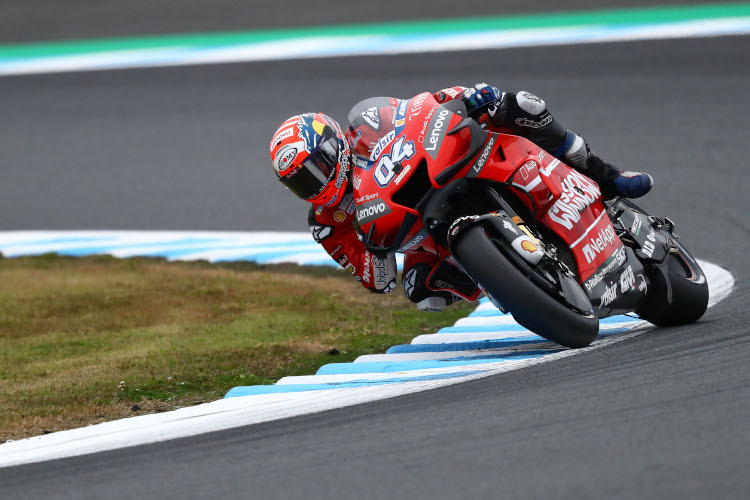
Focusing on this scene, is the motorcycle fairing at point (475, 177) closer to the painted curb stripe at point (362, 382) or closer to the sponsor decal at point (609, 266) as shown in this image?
the sponsor decal at point (609, 266)

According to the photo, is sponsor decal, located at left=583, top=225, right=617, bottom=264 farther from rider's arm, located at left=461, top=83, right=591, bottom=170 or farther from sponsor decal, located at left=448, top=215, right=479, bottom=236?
sponsor decal, located at left=448, top=215, right=479, bottom=236

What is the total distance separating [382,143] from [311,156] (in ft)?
1.29

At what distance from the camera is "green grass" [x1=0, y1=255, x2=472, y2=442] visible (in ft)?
18.7

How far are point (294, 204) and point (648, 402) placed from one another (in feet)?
23.4

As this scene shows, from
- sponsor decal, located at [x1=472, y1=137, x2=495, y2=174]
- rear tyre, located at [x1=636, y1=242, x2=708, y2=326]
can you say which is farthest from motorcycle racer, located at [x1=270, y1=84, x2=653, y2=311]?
rear tyre, located at [x1=636, y1=242, x2=708, y2=326]

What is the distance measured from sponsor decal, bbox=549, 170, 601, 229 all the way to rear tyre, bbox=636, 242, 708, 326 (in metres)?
0.58

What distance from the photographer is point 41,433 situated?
5.09m

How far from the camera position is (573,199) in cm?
520

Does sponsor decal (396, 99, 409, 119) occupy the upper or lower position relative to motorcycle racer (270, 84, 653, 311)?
upper

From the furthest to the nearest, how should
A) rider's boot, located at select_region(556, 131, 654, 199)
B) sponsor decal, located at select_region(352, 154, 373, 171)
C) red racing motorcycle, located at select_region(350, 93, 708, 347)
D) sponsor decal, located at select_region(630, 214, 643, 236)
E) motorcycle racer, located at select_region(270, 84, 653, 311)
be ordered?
rider's boot, located at select_region(556, 131, 654, 199) < sponsor decal, located at select_region(630, 214, 643, 236) < motorcycle racer, located at select_region(270, 84, 653, 311) < sponsor decal, located at select_region(352, 154, 373, 171) < red racing motorcycle, located at select_region(350, 93, 708, 347)

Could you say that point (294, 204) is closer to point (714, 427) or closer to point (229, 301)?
point (229, 301)

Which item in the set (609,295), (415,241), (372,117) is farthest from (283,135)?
(609,295)

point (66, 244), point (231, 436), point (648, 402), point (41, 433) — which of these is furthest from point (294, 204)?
point (648, 402)

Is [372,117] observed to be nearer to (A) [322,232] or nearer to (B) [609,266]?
(A) [322,232]
